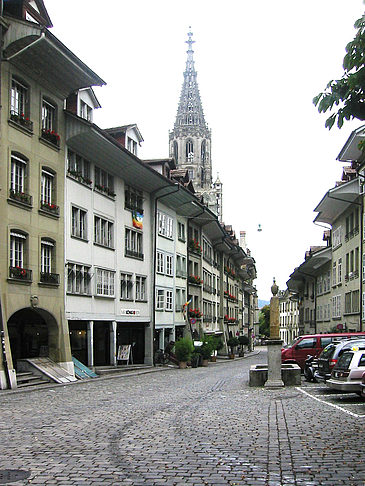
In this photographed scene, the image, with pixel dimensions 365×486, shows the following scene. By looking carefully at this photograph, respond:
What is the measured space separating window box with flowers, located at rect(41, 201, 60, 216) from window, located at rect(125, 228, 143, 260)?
10.1 metres

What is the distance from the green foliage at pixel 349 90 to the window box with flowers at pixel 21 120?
21.7m

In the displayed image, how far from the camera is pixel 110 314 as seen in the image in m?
37.6

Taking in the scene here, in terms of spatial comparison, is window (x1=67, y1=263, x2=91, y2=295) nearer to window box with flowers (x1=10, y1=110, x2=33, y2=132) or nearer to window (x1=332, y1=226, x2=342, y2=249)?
window box with flowers (x1=10, y1=110, x2=33, y2=132)

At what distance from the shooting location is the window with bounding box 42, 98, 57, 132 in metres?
30.3

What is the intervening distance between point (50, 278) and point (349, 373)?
1420 cm

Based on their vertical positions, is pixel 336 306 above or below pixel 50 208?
below

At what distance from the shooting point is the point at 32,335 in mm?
32438

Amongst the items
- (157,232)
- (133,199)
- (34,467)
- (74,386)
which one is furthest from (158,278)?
(34,467)

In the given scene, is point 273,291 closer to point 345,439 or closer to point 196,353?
point 345,439

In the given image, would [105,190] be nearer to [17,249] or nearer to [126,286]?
[126,286]

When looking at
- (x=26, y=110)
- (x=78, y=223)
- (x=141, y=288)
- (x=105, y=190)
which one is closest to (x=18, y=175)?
(x=26, y=110)

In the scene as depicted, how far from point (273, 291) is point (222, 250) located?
46690 millimetres

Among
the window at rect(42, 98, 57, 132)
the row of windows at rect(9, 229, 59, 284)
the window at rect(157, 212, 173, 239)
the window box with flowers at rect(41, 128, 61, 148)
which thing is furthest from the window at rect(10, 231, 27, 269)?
the window at rect(157, 212, 173, 239)

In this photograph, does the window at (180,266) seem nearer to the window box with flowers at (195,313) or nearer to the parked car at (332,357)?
the window box with flowers at (195,313)
